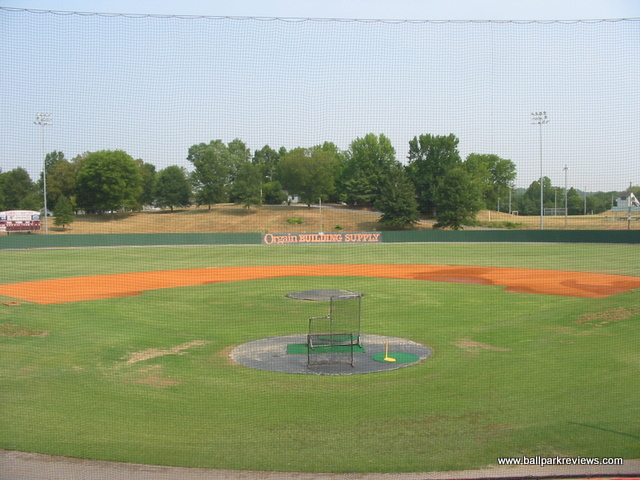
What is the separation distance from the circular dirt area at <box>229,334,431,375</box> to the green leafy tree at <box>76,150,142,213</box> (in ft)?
37.1

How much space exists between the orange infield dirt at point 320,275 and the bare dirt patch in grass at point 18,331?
486cm

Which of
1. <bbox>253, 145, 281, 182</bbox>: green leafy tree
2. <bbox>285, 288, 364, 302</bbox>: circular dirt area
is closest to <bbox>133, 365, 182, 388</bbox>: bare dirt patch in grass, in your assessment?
<bbox>285, 288, 364, 302</bbox>: circular dirt area

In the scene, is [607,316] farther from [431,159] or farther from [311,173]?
[431,159]

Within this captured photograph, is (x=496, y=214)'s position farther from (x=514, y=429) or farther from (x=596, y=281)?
(x=514, y=429)

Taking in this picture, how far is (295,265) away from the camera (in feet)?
98.8

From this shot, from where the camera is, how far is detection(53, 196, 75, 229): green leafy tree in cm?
3700

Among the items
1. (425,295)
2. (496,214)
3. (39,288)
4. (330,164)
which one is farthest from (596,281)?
(496,214)

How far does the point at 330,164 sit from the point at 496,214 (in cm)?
3727

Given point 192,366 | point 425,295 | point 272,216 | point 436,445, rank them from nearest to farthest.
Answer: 1. point 436,445
2. point 192,366
3. point 425,295
4. point 272,216

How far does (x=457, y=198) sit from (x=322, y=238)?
15.0 m

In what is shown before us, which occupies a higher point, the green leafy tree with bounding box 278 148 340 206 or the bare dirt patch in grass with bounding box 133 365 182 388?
the green leafy tree with bounding box 278 148 340 206

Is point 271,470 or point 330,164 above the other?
point 330,164

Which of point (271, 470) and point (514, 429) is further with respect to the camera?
point (514, 429)

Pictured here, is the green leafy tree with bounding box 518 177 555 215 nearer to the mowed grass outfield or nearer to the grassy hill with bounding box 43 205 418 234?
the grassy hill with bounding box 43 205 418 234
